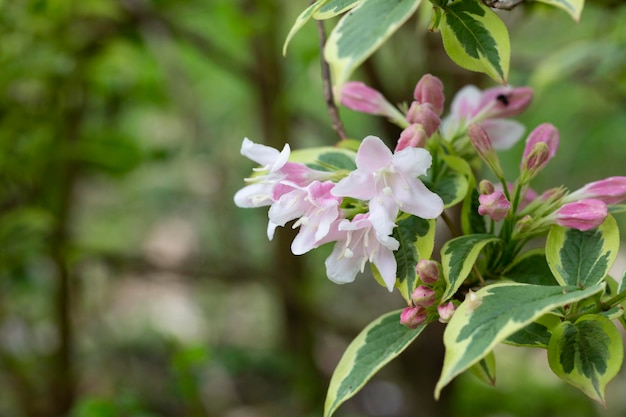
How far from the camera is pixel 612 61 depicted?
104cm

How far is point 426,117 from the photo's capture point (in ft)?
1.92

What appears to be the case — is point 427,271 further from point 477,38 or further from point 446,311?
point 477,38

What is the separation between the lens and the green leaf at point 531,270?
642mm

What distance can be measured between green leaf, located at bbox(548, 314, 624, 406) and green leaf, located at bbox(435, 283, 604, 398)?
6cm

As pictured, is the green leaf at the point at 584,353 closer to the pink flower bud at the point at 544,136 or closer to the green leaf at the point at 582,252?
the green leaf at the point at 582,252

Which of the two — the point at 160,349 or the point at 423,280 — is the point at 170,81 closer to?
the point at 160,349

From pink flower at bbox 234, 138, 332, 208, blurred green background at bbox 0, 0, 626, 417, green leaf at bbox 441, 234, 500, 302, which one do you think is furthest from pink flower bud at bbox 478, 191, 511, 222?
blurred green background at bbox 0, 0, 626, 417

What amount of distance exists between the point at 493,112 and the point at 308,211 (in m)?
0.26

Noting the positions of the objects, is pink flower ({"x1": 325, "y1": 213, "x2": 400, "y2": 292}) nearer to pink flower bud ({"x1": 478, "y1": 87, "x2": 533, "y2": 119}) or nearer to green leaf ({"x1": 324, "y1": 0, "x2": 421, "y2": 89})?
green leaf ({"x1": 324, "y1": 0, "x2": 421, "y2": 89})

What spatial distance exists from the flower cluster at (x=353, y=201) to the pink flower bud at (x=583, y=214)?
13 centimetres

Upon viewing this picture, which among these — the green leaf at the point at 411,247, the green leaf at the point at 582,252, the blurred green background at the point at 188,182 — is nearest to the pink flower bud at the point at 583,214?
Answer: the green leaf at the point at 582,252

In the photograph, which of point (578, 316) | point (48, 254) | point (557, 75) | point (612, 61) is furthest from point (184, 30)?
point (578, 316)

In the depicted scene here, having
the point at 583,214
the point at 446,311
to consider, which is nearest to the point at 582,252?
the point at 583,214

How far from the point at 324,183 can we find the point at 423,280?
0.38 feet
